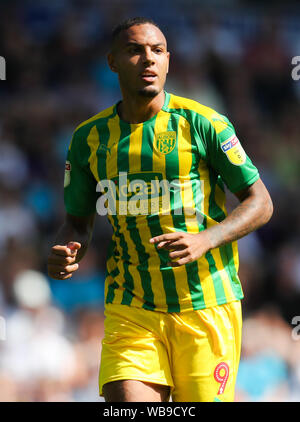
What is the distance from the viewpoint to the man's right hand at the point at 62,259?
3.77 m

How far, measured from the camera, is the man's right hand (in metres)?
3.77

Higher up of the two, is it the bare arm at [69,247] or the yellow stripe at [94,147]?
the yellow stripe at [94,147]

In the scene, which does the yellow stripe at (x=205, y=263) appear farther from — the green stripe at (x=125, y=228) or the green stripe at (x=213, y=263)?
the green stripe at (x=125, y=228)

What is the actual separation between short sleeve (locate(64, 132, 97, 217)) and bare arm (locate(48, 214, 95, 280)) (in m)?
0.07

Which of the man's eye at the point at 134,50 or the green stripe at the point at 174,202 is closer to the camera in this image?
the green stripe at the point at 174,202

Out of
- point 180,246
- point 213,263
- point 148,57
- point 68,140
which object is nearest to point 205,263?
point 213,263

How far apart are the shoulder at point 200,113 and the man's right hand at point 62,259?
36.0 inches

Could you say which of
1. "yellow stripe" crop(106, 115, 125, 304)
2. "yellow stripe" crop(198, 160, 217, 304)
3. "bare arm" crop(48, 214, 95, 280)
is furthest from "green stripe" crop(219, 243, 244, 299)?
"bare arm" crop(48, 214, 95, 280)

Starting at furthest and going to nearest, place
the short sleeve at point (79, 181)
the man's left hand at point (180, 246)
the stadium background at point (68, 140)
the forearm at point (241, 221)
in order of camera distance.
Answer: the stadium background at point (68, 140), the short sleeve at point (79, 181), the forearm at point (241, 221), the man's left hand at point (180, 246)

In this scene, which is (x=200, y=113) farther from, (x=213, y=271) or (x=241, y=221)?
(x=213, y=271)

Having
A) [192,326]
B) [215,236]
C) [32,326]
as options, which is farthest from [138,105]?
[32,326]

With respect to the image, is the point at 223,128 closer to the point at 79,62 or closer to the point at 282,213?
the point at 282,213

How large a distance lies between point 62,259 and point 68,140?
4940 mm

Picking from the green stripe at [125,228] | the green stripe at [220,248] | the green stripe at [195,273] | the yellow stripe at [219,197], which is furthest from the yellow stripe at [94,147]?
the yellow stripe at [219,197]
